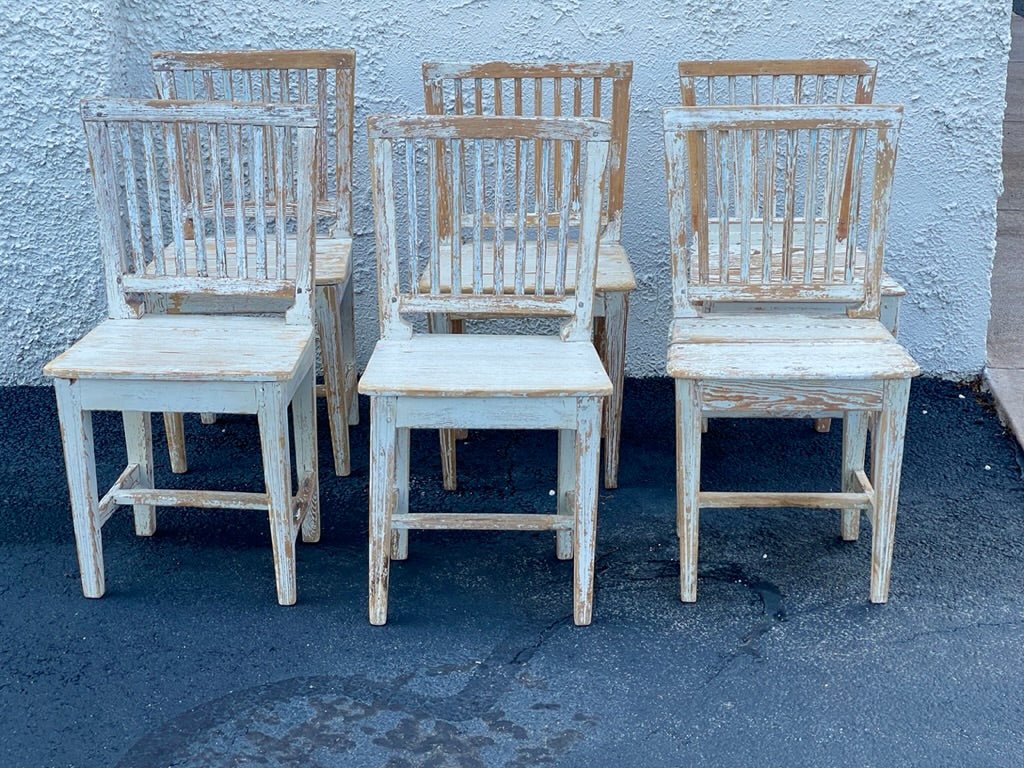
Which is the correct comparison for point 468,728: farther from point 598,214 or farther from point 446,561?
point 598,214

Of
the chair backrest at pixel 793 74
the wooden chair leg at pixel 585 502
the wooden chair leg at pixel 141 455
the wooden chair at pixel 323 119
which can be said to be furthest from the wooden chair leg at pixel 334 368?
the chair backrest at pixel 793 74

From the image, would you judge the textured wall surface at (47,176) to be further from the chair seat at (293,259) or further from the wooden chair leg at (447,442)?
the wooden chair leg at (447,442)

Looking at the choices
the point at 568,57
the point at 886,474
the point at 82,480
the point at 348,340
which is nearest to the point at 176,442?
the point at 348,340

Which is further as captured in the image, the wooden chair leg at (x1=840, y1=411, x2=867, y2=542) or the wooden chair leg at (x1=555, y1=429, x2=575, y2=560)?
the wooden chair leg at (x1=840, y1=411, x2=867, y2=542)

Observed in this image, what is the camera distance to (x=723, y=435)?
11.8 ft

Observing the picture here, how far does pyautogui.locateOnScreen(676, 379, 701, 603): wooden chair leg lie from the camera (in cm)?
252

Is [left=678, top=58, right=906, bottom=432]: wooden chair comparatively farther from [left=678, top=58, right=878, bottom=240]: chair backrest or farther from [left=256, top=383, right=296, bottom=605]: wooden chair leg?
[left=256, top=383, right=296, bottom=605]: wooden chair leg

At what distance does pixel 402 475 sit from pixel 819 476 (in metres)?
1.26

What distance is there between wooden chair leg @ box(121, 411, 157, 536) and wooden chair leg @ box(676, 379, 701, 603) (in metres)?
1.26

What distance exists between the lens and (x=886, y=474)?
2.55 m

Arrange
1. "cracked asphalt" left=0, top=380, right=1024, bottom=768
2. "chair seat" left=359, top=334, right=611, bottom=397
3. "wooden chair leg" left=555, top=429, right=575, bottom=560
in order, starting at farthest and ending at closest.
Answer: "wooden chair leg" left=555, top=429, right=575, bottom=560 → "chair seat" left=359, top=334, right=611, bottom=397 → "cracked asphalt" left=0, top=380, right=1024, bottom=768

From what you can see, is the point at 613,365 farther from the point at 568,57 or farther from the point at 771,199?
the point at 568,57

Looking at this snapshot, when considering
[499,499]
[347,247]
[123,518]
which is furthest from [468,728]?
[347,247]

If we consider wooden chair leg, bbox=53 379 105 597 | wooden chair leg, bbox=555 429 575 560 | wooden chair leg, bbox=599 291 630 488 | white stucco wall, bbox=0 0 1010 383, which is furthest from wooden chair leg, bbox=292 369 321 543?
white stucco wall, bbox=0 0 1010 383
